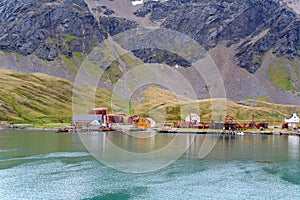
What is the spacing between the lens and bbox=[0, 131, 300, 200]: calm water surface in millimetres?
50281

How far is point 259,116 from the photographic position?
656ft

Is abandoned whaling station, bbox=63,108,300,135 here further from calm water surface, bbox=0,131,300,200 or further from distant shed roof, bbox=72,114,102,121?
calm water surface, bbox=0,131,300,200

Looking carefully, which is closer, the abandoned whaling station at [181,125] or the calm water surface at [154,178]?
the calm water surface at [154,178]

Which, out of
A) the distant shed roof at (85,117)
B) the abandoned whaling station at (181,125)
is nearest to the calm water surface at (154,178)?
the abandoned whaling station at (181,125)

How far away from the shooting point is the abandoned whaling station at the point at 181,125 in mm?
152350

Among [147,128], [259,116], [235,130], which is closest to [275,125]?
[259,116]

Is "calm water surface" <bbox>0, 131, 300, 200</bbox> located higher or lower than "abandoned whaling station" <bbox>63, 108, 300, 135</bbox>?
lower

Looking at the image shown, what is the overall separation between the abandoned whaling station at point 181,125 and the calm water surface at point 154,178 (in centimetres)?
6744

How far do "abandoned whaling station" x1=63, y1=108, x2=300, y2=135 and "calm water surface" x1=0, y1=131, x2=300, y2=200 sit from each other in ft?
221

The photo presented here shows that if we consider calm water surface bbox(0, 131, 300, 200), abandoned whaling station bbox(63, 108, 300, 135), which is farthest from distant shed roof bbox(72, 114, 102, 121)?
calm water surface bbox(0, 131, 300, 200)

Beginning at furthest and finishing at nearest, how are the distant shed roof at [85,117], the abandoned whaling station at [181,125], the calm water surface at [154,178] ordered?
the distant shed roof at [85,117]
the abandoned whaling station at [181,125]
the calm water surface at [154,178]

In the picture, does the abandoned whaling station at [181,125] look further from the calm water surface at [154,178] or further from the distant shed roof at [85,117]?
the calm water surface at [154,178]

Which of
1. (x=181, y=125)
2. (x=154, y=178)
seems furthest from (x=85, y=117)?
(x=154, y=178)

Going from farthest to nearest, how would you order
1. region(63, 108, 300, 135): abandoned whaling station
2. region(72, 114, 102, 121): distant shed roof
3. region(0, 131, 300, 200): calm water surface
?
region(72, 114, 102, 121): distant shed roof
region(63, 108, 300, 135): abandoned whaling station
region(0, 131, 300, 200): calm water surface
